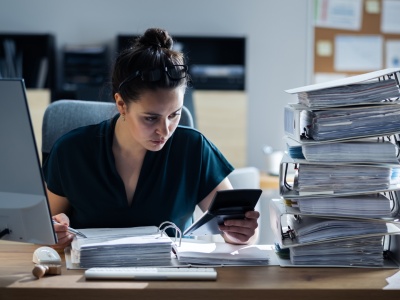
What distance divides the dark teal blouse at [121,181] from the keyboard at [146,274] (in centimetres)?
42

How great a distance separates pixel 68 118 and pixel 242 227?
0.72 metres

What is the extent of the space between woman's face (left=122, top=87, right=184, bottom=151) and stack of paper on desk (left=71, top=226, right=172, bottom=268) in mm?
310

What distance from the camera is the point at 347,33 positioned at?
4590 millimetres

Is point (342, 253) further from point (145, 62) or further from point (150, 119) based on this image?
point (145, 62)

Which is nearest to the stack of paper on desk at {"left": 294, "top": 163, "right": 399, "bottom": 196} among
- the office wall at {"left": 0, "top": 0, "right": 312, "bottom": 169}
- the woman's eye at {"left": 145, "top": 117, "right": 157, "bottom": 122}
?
the woman's eye at {"left": 145, "top": 117, "right": 157, "bottom": 122}

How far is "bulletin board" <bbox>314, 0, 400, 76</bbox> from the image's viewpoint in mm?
4582

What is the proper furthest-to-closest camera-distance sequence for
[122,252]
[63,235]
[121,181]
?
[121,181]
[63,235]
[122,252]

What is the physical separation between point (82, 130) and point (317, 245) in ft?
2.50

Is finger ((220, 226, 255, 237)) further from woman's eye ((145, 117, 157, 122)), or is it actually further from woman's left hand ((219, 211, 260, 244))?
woman's eye ((145, 117, 157, 122))

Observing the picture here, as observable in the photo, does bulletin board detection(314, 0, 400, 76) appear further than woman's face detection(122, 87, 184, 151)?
Yes

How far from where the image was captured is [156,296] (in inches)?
55.4

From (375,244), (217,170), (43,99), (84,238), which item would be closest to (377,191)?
(375,244)

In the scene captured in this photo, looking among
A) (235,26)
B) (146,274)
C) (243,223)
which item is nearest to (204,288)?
(146,274)

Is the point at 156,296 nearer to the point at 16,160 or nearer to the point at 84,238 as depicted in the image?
the point at 84,238
